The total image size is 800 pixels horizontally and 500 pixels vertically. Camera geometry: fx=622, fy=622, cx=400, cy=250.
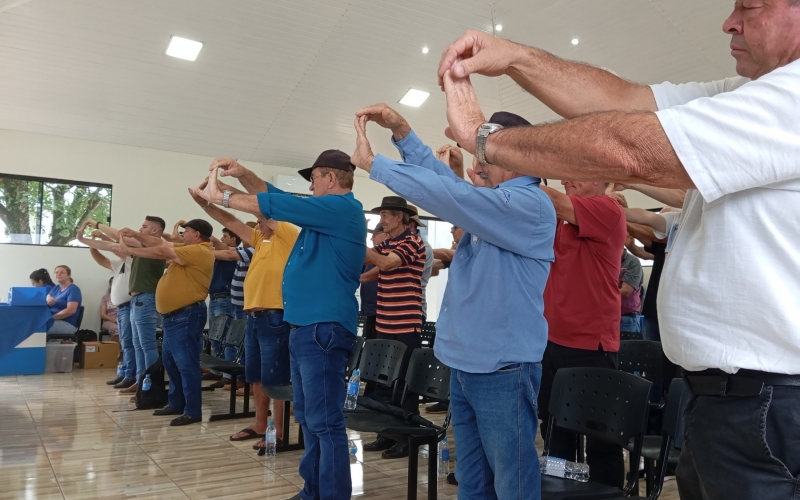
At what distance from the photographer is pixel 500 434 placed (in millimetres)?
1895

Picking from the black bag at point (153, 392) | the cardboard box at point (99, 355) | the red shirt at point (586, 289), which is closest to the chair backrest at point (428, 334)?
the black bag at point (153, 392)

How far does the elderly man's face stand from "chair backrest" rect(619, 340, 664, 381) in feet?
8.88

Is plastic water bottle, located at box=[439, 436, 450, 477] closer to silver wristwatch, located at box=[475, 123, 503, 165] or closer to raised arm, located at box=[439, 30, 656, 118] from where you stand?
raised arm, located at box=[439, 30, 656, 118]

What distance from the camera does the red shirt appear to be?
2758mm

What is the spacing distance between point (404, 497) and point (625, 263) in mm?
3507

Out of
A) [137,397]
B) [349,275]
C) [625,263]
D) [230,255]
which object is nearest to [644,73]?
[625,263]

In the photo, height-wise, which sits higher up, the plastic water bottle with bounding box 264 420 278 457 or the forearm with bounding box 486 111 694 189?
the forearm with bounding box 486 111 694 189

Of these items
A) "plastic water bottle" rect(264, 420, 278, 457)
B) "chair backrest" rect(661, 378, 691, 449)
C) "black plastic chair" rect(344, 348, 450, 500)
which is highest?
"chair backrest" rect(661, 378, 691, 449)

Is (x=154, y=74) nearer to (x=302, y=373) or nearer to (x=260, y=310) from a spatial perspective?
(x=260, y=310)

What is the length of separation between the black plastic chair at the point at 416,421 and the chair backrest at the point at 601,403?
2.08ft

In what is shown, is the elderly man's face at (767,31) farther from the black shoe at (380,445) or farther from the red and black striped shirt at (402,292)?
the black shoe at (380,445)

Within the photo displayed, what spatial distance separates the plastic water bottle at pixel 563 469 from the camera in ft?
7.65

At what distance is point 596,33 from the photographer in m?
7.56

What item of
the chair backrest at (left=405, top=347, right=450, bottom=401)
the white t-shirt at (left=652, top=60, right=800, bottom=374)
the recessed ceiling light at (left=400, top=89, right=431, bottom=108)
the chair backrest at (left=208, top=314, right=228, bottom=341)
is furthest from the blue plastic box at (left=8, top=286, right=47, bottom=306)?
the white t-shirt at (left=652, top=60, right=800, bottom=374)
